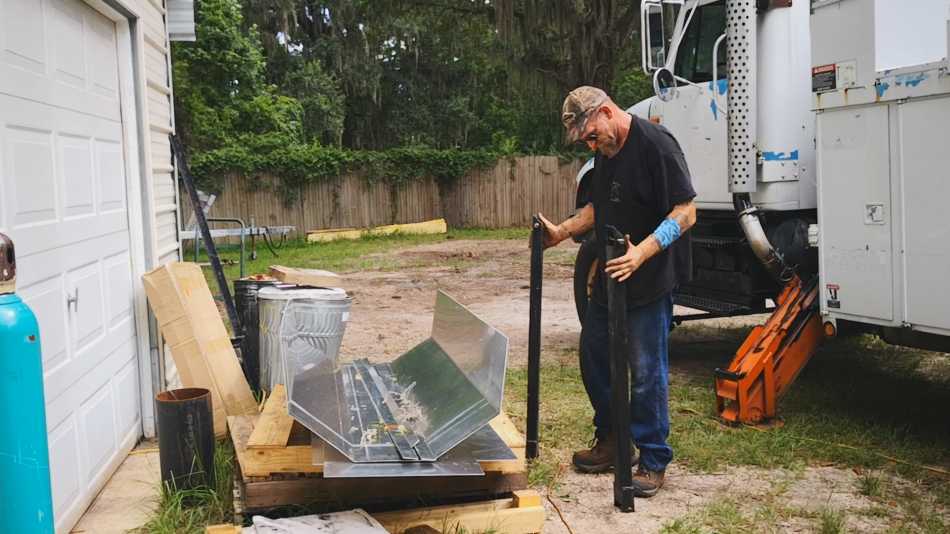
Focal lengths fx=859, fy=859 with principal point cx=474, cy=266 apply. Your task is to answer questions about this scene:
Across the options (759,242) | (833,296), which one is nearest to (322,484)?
(833,296)

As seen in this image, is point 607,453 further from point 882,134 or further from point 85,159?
point 85,159

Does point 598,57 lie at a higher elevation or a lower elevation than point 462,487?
higher

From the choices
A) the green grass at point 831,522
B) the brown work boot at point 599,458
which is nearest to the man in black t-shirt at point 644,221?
the brown work boot at point 599,458

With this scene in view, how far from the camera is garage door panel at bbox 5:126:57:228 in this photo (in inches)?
132

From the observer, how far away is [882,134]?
4.65 meters

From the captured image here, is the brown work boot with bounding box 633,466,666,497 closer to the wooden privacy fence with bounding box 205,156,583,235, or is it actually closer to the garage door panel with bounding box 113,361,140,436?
the garage door panel with bounding box 113,361,140,436

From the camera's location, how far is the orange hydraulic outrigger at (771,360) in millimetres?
5348

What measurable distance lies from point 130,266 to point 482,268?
10.0m

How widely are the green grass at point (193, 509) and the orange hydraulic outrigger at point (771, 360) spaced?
3.06 m

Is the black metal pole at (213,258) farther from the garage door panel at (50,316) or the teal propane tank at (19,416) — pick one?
the teal propane tank at (19,416)

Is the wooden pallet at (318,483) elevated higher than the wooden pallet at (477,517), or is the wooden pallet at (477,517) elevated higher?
the wooden pallet at (318,483)

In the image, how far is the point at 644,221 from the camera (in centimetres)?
429

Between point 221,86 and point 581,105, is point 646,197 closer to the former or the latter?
point 581,105

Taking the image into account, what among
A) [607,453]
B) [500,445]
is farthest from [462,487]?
[607,453]
